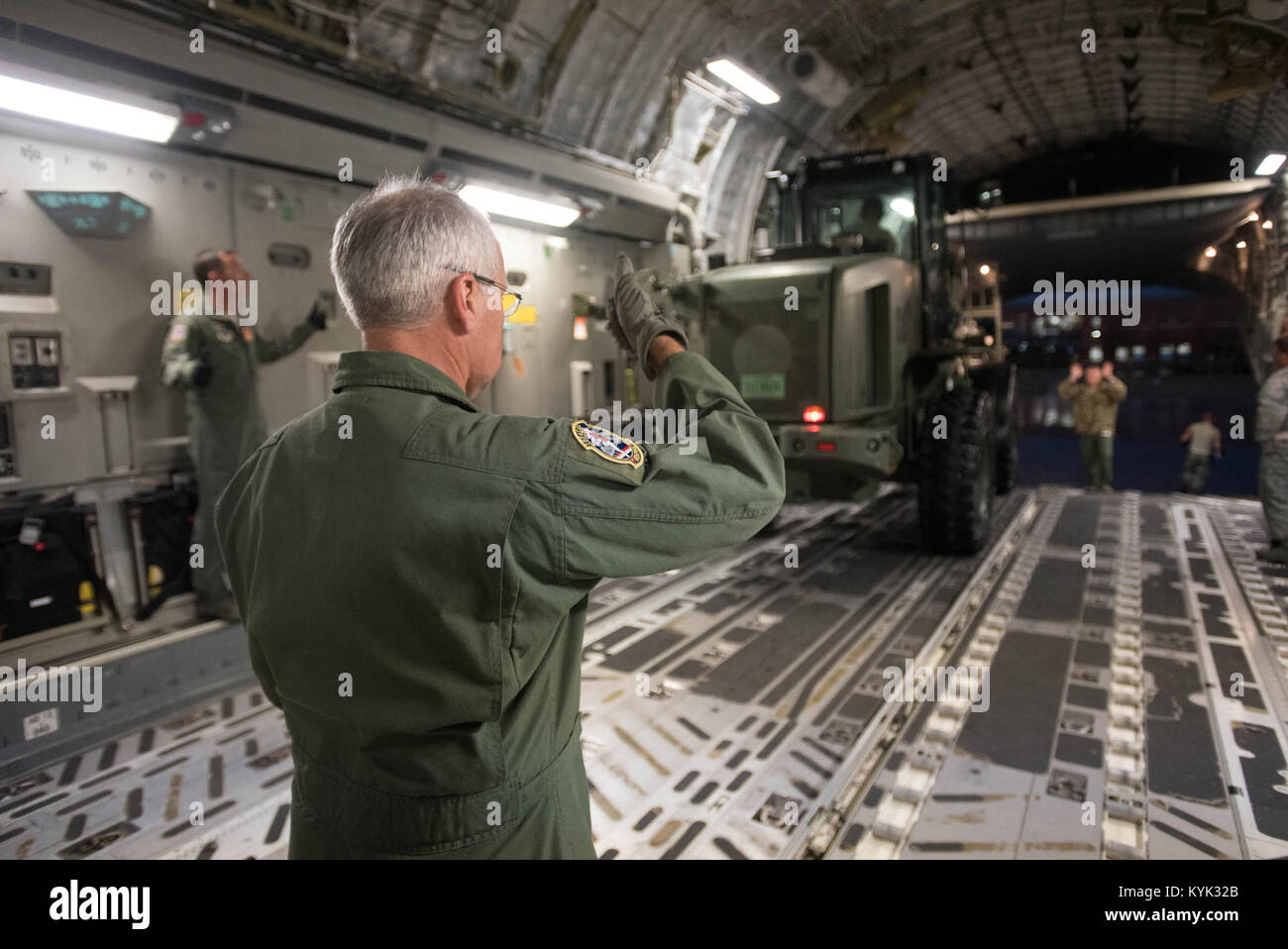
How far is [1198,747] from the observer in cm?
306

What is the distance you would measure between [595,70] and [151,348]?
3887 mm

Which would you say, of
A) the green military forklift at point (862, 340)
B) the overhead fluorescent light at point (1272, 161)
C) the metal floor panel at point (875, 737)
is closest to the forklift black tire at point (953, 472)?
the green military forklift at point (862, 340)

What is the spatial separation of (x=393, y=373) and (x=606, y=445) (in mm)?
347

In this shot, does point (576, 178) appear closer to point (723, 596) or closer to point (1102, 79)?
point (723, 596)

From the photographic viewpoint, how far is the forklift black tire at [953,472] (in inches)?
222

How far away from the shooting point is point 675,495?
1158 mm

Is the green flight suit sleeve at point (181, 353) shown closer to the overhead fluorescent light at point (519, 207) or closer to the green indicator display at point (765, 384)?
the overhead fluorescent light at point (519, 207)

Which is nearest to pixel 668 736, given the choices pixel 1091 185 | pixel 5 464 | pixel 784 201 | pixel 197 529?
pixel 197 529

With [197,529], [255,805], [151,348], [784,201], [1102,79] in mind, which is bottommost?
[255,805]

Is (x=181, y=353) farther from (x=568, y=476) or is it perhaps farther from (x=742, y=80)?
(x=742, y=80)

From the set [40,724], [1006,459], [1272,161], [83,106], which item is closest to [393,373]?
[40,724]

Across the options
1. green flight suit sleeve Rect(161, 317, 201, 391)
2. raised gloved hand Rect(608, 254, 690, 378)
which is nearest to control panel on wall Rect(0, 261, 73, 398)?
green flight suit sleeve Rect(161, 317, 201, 391)

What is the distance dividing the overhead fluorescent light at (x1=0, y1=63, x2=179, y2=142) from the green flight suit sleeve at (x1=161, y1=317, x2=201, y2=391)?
0.88 m

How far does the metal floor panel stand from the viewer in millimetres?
2615
